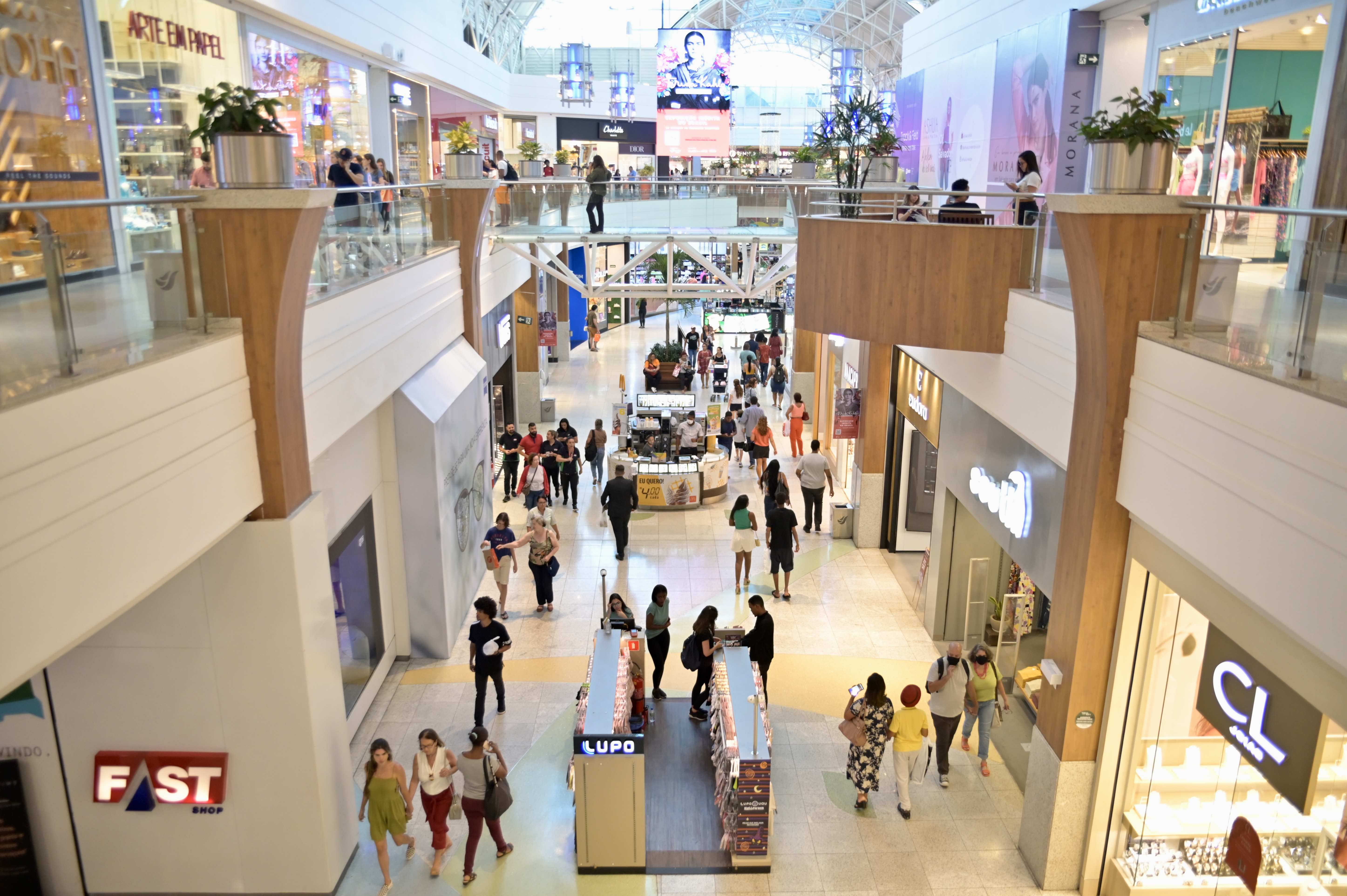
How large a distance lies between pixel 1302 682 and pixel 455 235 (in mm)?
11313

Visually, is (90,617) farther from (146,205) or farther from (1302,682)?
(1302,682)

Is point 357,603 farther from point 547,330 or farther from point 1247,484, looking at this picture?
point 547,330

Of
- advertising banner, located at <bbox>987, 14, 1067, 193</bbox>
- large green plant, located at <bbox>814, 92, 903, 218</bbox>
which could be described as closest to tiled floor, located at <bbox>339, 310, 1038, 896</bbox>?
A: large green plant, located at <bbox>814, 92, 903, 218</bbox>

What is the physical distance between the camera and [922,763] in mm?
7871

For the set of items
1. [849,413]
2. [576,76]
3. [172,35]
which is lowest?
[849,413]

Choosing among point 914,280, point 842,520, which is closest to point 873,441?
point 842,520

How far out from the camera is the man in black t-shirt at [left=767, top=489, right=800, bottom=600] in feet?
39.4

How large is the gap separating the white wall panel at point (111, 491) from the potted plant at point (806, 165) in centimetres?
1806

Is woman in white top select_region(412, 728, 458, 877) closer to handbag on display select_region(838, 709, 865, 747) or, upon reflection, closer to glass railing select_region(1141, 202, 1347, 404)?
handbag on display select_region(838, 709, 865, 747)

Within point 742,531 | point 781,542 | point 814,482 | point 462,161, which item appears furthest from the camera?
point 814,482

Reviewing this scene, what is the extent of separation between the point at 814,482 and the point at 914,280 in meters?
5.59

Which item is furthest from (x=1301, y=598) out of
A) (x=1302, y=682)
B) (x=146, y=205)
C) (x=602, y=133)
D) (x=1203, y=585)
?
(x=602, y=133)

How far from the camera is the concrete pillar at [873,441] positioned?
13.7 metres

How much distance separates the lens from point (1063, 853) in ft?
22.7
